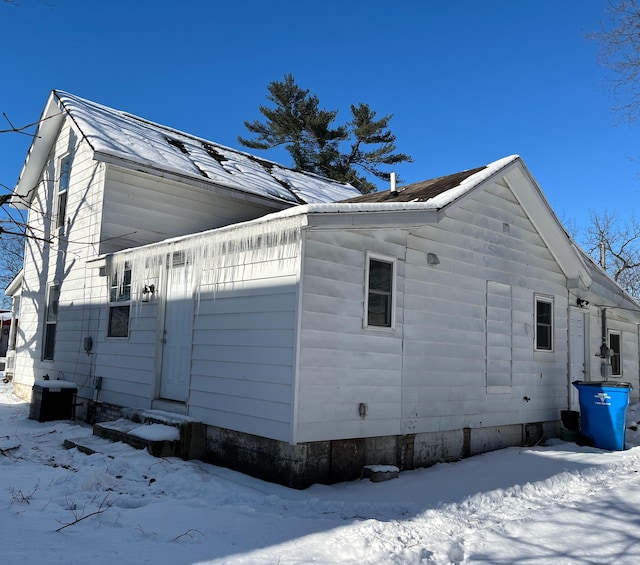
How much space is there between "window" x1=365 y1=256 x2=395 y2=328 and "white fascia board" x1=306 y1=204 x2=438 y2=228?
73 centimetres

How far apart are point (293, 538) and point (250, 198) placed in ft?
27.5

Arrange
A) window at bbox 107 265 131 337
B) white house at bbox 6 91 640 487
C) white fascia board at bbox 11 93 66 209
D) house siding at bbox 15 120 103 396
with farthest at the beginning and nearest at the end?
white fascia board at bbox 11 93 66 209
house siding at bbox 15 120 103 396
window at bbox 107 265 131 337
white house at bbox 6 91 640 487

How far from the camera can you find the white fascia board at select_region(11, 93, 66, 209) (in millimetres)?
12555

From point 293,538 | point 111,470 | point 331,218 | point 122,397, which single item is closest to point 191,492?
point 111,470

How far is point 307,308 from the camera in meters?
6.04

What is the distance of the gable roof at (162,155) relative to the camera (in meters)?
10.3

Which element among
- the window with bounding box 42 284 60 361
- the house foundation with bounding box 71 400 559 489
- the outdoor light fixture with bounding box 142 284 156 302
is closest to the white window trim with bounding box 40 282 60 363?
the window with bounding box 42 284 60 361

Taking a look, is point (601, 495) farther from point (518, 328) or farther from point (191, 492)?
point (191, 492)

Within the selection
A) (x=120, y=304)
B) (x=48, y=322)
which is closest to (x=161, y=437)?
(x=120, y=304)

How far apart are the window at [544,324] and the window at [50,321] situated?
9.55 meters

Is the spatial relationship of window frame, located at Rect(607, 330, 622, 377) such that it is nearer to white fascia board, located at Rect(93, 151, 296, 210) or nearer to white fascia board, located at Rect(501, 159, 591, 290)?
white fascia board, located at Rect(501, 159, 591, 290)

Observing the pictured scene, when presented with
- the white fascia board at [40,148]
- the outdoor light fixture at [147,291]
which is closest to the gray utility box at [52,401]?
the outdoor light fixture at [147,291]

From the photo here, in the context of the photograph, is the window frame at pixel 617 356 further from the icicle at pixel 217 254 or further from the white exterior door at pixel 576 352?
the icicle at pixel 217 254

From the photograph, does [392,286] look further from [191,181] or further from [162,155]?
[162,155]
